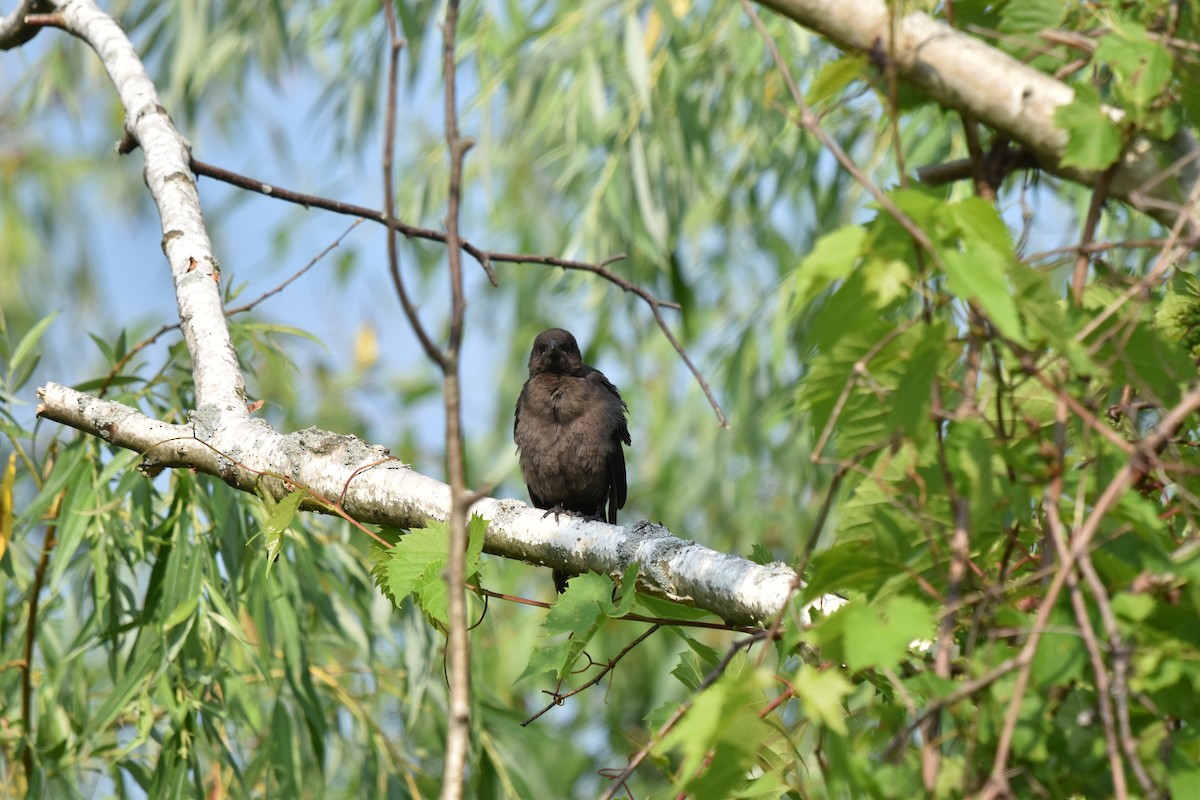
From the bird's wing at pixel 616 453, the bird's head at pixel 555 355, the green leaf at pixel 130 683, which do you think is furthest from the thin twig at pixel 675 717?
the bird's head at pixel 555 355

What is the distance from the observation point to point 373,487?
9.10 feet

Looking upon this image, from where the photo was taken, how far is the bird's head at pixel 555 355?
5688 mm

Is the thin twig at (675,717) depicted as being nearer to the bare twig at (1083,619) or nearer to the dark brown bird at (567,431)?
the bare twig at (1083,619)

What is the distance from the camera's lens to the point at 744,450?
7090 millimetres

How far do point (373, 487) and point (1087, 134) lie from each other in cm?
175

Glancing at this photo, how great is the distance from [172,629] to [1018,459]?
268 cm

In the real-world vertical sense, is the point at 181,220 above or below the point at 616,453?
below

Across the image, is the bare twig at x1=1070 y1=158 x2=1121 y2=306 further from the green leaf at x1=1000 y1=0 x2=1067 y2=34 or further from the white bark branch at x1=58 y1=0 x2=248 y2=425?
the white bark branch at x1=58 y1=0 x2=248 y2=425

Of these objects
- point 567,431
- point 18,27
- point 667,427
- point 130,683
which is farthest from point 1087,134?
point 667,427

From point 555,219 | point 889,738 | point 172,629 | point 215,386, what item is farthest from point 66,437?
point 555,219

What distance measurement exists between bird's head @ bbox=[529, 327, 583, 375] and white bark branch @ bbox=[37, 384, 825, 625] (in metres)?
2.66

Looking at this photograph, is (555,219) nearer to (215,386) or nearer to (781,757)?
(215,386)

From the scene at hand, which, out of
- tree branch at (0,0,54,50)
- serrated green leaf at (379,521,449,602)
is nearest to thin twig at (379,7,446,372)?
serrated green leaf at (379,521,449,602)

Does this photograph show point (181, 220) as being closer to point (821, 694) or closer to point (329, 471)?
point (329, 471)
